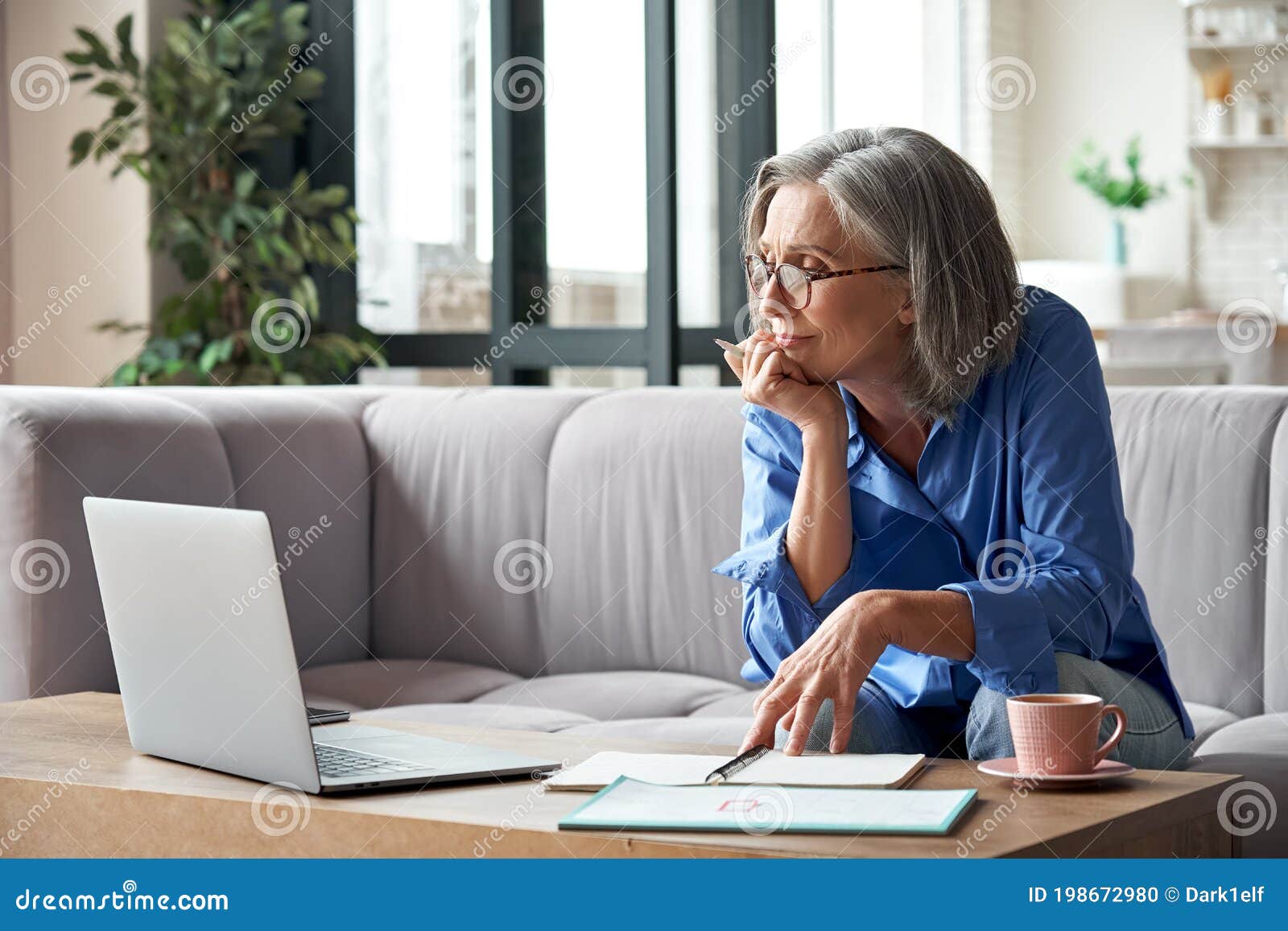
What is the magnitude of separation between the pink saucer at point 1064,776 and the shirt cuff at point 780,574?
1.37 feet

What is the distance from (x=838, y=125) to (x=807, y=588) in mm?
5123

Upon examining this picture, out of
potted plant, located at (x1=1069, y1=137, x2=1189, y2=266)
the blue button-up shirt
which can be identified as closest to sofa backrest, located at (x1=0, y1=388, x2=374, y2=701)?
the blue button-up shirt

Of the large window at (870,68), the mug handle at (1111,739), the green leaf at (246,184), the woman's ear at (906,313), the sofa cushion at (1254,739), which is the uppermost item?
the large window at (870,68)

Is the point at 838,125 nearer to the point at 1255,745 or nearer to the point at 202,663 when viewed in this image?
the point at 1255,745

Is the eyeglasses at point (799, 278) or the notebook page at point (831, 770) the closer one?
the notebook page at point (831, 770)

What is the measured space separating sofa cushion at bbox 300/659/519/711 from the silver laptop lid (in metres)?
1.01

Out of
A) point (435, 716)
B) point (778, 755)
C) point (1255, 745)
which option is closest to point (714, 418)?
point (435, 716)

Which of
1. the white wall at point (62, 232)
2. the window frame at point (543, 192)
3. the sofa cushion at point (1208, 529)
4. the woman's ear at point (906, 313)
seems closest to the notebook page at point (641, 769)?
the woman's ear at point (906, 313)

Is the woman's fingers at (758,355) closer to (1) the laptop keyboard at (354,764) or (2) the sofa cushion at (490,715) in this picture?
(1) the laptop keyboard at (354,764)

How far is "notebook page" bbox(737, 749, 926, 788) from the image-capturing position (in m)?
1.14

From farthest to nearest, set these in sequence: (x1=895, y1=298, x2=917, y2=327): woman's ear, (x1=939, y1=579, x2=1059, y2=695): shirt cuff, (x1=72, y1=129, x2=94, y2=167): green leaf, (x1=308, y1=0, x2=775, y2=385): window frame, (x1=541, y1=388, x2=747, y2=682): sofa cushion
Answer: (x1=72, y1=129, x2=94, y2=167): green leaf, (x1=308, y1=0, x2=775, y2=385): window frame, (x1=541, y1=388, x2=747, y2=682): sofa cushion, (x1=895, y1=298, x2=917, y2=327): woman's ear, (x1=939, y1=579, x2=1059, y2=695): shirt cuff

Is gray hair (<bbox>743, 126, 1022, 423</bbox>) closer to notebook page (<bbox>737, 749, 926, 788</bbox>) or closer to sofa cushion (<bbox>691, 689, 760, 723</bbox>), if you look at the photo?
notebook page (<bbox>737, 749, 926, 788</bbox>)

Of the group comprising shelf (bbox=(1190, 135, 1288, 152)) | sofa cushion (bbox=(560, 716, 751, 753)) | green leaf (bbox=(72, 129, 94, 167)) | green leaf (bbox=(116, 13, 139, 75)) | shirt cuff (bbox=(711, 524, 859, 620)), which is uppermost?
green leaf (bbox=(116, 13, 139, 75))

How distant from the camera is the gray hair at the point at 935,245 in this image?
5.19ft
